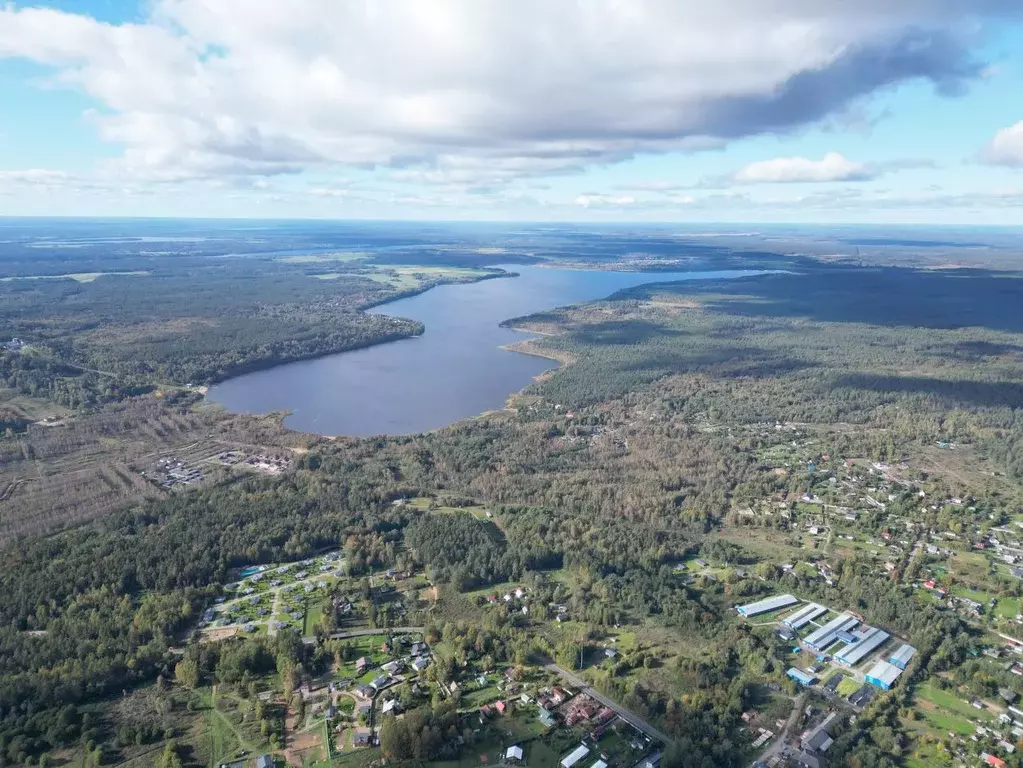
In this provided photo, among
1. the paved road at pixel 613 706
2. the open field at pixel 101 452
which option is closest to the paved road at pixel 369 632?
the paved road at pixel 613 706

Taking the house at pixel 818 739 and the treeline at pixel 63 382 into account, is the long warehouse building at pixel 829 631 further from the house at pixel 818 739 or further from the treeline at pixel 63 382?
the treeline at pixel 63 382

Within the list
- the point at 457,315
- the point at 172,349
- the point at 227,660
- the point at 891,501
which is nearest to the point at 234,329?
the point at 172,349

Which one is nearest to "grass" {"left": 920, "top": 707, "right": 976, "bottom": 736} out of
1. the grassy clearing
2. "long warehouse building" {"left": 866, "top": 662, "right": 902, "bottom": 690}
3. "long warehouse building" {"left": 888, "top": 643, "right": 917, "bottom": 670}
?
"long warehouse building" {"left": 866, "top": 662, "right": 902, "bottom": 690}

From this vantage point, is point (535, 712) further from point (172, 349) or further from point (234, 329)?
point (234, 329)

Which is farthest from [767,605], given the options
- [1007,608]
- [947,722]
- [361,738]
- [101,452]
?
[101,452]

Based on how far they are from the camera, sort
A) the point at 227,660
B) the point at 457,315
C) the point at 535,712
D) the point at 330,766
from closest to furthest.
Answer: the point at 330,766 → the point at 535,712 → the point at 227,660 → the point at 457,315

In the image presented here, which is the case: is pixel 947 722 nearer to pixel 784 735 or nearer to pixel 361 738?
pixel 784 735
